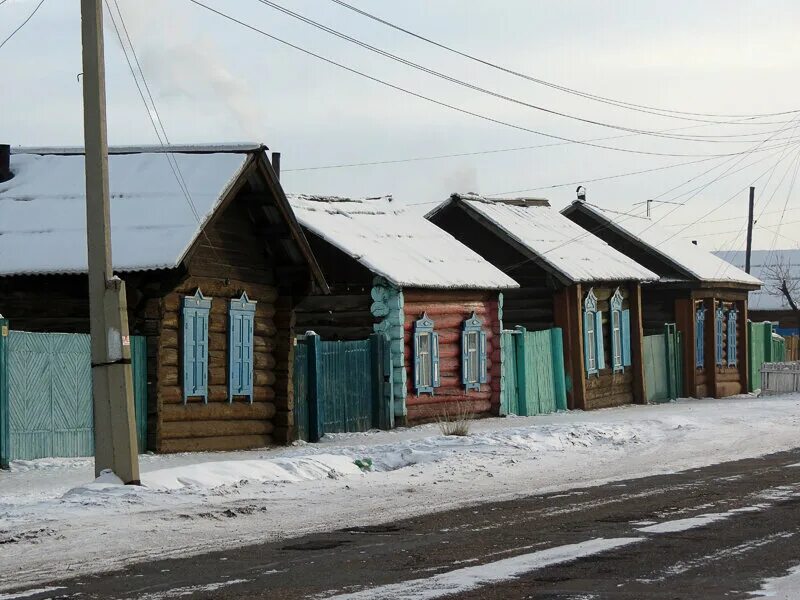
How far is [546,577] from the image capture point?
7.96 m

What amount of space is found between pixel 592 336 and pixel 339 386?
11.6m

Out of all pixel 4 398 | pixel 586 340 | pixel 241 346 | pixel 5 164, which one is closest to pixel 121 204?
pixel 5 164

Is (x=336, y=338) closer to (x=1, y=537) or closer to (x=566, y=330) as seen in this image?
(x=566, y=330)

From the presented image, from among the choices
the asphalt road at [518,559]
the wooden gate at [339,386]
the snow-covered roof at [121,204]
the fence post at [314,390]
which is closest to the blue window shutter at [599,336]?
the wooden gate at [339,386]

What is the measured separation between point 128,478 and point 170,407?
22.3ft

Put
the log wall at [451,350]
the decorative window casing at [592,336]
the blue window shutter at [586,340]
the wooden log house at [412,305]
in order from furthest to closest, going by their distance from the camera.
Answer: the decorative window casing at [592,336] → the blue window shutter at [586,340] → the log wall at [451,350] → the wooden log house at [412,305]

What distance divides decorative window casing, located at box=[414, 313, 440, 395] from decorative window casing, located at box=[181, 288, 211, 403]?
21.7 ft

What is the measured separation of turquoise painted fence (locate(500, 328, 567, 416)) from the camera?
1201 inches

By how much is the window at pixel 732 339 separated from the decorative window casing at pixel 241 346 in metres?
23.1

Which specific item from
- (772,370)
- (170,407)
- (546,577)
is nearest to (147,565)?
(546,577)

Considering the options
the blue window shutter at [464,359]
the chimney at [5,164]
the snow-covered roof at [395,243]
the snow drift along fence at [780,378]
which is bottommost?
the snow drift along fence at [780,378]

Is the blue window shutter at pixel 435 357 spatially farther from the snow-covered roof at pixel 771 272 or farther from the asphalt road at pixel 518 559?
the snow-covered roof at pixel 771 272

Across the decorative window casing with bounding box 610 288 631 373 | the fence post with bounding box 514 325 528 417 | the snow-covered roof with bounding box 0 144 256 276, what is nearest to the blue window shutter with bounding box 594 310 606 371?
the decorative window casing with bounding box 610 288 631 373

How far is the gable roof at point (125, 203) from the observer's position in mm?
19125
